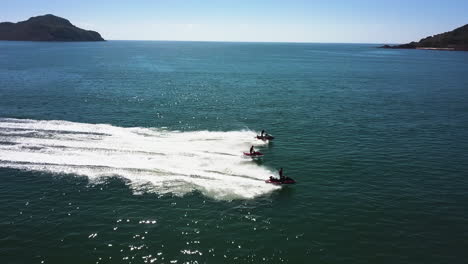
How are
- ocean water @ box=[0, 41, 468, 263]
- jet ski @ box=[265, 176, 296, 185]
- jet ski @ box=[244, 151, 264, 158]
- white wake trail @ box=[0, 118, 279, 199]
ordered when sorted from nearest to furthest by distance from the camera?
ocean water @ box=[0, 41, 468, 263] < white wake trail @ box=[0, 118, 279, 199] < jet ski @ box=[265, 176, 296, 185] < jet ski @ box=[244, 151, 264, 158]

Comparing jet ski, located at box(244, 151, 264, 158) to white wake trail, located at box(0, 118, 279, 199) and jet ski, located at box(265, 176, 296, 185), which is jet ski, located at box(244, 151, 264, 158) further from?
jet ski, located at box(265, 176, 296, 185)

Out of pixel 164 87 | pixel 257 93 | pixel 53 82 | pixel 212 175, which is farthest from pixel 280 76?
pixel 212 175

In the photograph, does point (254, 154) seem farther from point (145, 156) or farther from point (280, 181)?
point (145, 156)

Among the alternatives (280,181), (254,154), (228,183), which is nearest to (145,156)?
(228,183)

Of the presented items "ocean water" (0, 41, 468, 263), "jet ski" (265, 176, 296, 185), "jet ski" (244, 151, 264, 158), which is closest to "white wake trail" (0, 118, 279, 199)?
"ocean water" (0, 41, 468, 263)

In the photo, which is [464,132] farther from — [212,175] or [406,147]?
[212,175]
